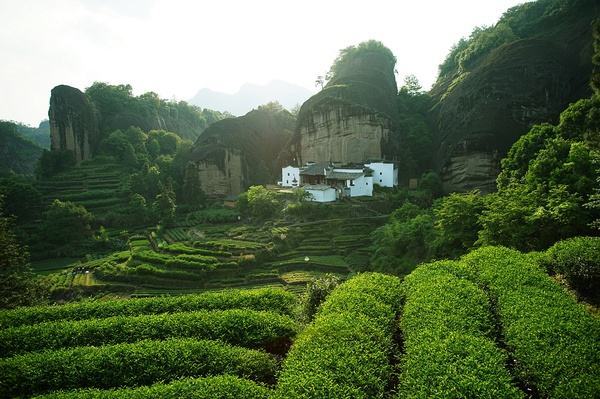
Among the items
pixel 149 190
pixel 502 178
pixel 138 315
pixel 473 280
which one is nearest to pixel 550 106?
pixel 502 178

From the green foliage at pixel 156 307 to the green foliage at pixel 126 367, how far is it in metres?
3.47

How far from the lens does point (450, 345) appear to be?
9.18 metres

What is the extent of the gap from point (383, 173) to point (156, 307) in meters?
40.7

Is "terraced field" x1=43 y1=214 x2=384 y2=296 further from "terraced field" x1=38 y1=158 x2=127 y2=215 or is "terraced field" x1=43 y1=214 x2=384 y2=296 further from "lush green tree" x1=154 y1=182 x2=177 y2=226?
"terraced field" x1=38 y1=158 x2=127 y2=215

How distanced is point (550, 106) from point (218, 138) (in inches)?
1977

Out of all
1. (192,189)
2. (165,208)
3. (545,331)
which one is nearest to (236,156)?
(192,189)

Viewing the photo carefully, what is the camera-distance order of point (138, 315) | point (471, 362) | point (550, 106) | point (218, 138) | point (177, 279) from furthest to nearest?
point (218, 138) → point (550, 106) → point (177, 279) → point (138, 315) → point (471, 362)

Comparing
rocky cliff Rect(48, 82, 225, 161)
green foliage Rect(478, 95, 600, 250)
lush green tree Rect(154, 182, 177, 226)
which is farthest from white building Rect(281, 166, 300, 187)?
rocky cliff Rect(48, 82, 225, 161)

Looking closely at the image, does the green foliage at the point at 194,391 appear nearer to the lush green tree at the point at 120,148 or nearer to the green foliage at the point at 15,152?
the lush green tree at the point at 120,148

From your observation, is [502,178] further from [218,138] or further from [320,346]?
[218,138]

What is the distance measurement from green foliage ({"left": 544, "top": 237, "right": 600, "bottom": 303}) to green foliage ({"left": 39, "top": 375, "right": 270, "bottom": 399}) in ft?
37.3

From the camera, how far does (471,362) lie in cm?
845

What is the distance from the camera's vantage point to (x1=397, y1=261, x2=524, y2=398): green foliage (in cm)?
779

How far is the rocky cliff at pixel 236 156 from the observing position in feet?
206
